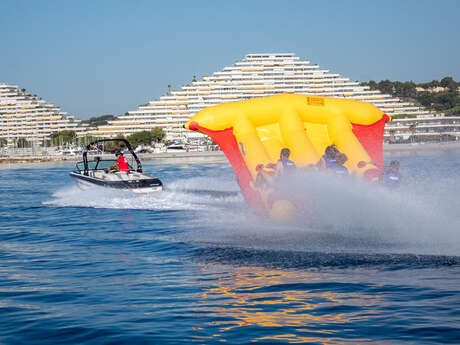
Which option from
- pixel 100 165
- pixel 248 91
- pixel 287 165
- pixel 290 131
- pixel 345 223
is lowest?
pixel 345 223

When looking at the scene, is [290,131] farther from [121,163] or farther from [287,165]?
[121,163]

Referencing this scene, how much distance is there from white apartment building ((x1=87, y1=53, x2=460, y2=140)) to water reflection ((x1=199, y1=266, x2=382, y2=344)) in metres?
106

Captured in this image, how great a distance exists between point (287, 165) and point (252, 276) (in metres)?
4.07

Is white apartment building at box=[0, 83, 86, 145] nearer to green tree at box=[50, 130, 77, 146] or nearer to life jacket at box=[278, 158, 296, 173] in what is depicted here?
green tree at box=[50, 130, 77, 146]

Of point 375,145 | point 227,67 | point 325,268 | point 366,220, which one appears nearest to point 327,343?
point 325,268

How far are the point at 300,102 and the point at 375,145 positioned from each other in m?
1.69

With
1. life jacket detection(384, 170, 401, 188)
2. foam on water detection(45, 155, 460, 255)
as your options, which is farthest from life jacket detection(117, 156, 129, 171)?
life jacket detection(384, 170, 401, 188)

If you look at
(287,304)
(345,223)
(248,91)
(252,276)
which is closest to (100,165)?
(345,223)

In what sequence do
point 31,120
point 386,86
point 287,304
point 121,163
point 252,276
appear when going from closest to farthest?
point 287,304 < point 252,276 < point 121,163 < point 31,120 < point 386,86

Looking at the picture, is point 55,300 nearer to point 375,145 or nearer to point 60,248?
point 60,248

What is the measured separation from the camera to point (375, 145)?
37.2 ft

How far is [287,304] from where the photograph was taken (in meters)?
5.03

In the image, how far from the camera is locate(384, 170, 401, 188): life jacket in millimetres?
9703

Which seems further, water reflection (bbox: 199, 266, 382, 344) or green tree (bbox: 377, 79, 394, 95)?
green tree (bbox: 377, 79, 394, 95)
